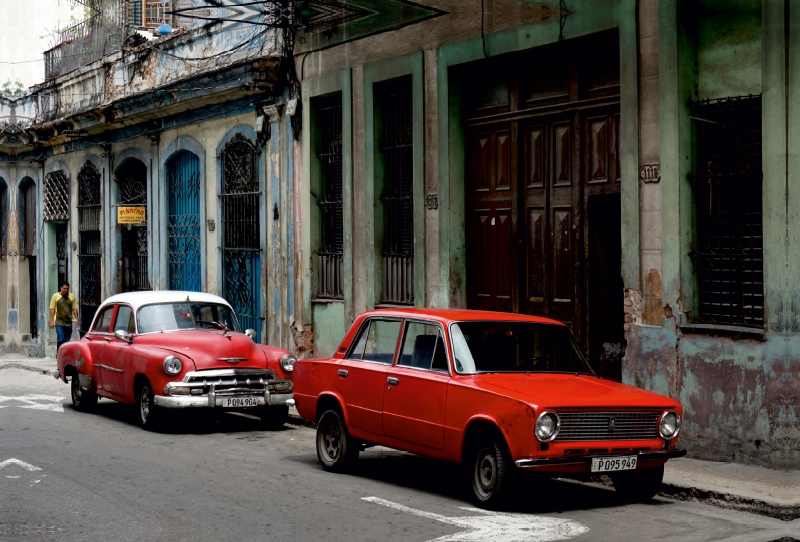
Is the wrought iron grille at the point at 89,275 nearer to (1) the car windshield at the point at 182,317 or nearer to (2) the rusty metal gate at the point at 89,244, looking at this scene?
(2) the rusty metal gate at the point at 89,244

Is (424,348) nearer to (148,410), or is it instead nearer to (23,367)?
(148,410)

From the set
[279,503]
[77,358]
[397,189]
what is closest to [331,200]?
[397,189]

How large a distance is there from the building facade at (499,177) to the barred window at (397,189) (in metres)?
0.04

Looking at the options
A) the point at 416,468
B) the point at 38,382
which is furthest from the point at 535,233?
the point at 38,382

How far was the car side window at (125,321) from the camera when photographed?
14.1 metres

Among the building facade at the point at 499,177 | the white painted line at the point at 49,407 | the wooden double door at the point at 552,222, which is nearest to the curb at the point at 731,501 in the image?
the building facade at the point at 499,177

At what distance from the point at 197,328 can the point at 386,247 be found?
3401 millimetres

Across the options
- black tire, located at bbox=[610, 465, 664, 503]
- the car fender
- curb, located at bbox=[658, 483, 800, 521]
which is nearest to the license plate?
black tire, located at bbox=[610, 465, 664, 503]

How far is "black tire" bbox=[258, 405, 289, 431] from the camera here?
1344 centimetres

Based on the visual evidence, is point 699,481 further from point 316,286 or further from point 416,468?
point 316,286

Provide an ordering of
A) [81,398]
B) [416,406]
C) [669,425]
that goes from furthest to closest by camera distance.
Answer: [81,398] < [416,406] < [669,425]

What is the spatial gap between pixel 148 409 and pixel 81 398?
2643 millimetres

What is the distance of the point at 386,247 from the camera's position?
16344 millimetres

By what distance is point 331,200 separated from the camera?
1759 centimetres
